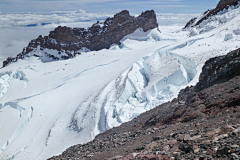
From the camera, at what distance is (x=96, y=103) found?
14.7 meters

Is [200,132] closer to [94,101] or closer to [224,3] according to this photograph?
[94,101]

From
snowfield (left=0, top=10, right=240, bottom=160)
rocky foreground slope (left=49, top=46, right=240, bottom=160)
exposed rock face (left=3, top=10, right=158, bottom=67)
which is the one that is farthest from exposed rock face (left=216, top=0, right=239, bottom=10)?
rocky foreground slope (left=49, top=46, right=240, bottom=160)

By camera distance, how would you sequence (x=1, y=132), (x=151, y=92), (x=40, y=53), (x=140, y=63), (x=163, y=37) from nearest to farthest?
(x=151, y=92) < (x=1, y=132) < (x=140, y=63) < (x=163, y=37) < (x=40, y=53)

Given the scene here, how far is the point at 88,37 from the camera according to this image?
1615 inches

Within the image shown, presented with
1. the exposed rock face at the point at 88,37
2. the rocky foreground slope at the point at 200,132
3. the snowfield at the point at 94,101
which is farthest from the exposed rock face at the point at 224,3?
the rocky foreground slope at the point at 200,132

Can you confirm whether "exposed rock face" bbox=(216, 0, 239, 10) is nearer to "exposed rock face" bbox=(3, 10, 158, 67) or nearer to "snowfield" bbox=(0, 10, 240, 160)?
"exposed rock face" bbox=(3, 10, 158, 67)

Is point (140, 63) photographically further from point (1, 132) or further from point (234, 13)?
point (234, 13)

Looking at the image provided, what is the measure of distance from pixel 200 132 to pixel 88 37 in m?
39.0

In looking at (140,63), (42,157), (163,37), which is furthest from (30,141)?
(163,37)

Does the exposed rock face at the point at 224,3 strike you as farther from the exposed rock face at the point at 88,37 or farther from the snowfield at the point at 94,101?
the snowfield at the point at 94,101

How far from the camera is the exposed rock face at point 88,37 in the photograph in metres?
39.1

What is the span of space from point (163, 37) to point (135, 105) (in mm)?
20531

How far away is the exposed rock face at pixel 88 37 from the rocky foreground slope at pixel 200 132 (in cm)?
3068

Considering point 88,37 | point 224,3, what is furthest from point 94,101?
point 224,3
